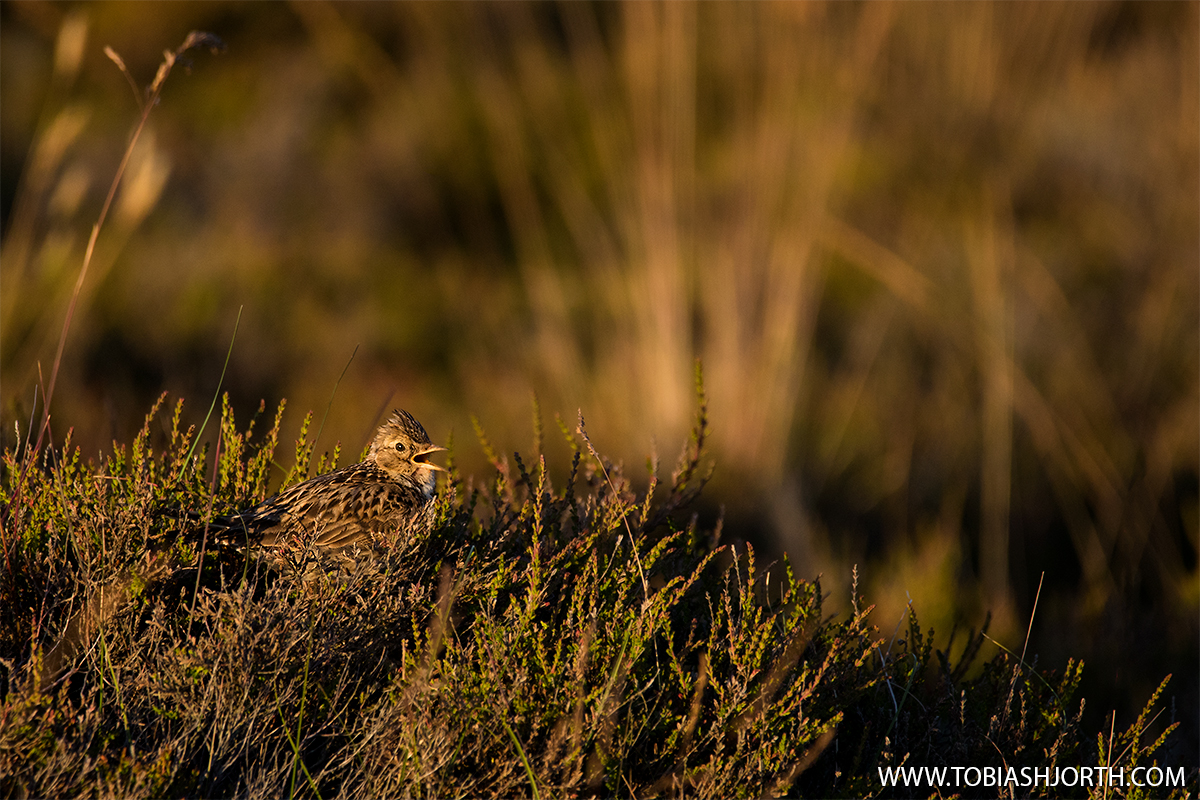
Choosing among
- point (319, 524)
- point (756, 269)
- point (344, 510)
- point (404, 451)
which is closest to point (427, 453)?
point (404, 451)

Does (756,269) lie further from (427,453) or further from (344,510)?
(344,510)

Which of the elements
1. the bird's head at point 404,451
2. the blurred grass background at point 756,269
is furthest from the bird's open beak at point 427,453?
the blurred grass background at point 756,269

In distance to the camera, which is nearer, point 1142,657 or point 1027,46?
point 1142,657

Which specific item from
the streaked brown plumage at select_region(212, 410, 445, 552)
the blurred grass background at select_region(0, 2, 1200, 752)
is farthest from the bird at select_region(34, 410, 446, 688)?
the blurred grass background at select_region(0, 2, 1200, 752)

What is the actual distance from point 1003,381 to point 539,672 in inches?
205

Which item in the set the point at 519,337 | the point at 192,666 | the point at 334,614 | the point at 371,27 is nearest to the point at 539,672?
the point at 334,614

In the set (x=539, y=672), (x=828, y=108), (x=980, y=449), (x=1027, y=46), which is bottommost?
(x=980, y=449)

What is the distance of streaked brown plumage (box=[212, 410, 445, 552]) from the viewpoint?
2.53 metres

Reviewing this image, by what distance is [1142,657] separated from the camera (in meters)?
5.04

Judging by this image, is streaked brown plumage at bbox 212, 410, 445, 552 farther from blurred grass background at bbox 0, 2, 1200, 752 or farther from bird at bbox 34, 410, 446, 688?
blurred grass background at bbox 0, 2, 1200, 752

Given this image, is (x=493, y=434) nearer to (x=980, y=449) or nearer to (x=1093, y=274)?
(x=980, y=449)

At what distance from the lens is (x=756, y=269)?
6.29 m

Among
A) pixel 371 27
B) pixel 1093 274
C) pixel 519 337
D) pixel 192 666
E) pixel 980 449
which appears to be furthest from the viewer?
pixel 371 27

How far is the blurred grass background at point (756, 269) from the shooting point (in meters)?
5.97
